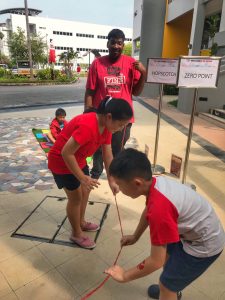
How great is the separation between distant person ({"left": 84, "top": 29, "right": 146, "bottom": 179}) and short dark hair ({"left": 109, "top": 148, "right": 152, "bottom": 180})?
144 cm

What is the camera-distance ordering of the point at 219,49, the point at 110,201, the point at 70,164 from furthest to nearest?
the point at 219,49
the point at 110,201
the point at 70,164

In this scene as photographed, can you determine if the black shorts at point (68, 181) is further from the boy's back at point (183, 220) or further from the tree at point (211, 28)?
the tree at point (211, 28)

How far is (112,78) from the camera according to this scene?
276 centimetres

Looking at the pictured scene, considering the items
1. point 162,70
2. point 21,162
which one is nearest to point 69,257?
point 21,162

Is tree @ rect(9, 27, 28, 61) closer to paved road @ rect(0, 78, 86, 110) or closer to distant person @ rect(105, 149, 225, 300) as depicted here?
paved road @ rect(0, 78, 86, 110)

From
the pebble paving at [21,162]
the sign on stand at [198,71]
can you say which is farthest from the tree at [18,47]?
the sign on stand at [198,71]

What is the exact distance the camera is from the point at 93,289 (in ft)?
6.45

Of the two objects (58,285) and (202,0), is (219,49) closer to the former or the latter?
(202,0)

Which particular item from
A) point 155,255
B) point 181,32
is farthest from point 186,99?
point 155,255

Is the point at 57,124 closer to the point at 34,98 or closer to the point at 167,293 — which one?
the point at 167,293

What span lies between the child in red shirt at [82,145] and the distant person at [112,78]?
1.92ft

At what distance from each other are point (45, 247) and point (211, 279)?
1.44 m

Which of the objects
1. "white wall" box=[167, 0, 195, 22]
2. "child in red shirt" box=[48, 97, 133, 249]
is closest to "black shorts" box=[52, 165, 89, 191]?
"child in red shirt" box=[48, 97, 133, 249]

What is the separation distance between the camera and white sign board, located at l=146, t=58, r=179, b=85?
379 centimetres
